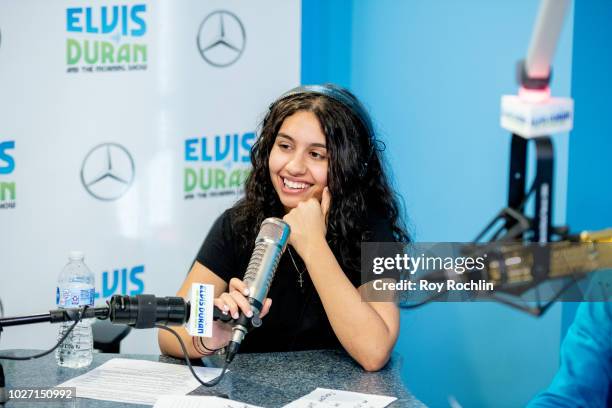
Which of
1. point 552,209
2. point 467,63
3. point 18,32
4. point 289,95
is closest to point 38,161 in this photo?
point 18,32

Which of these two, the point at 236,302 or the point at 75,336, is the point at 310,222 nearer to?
the point at 236,302

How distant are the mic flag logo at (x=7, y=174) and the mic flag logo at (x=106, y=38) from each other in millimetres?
396

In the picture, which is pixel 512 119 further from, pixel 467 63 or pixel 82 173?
pixel 82 173

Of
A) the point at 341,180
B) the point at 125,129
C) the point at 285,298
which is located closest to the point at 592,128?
the point at 341,180

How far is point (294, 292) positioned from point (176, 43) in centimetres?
157

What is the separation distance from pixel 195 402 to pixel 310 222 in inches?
27.8

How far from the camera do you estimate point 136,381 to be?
1.89 metres

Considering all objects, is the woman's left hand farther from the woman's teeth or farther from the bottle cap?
the bottle cap

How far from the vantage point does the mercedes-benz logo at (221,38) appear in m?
3.64

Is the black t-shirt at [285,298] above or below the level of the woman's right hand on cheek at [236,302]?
below

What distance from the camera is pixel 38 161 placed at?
3312 mm

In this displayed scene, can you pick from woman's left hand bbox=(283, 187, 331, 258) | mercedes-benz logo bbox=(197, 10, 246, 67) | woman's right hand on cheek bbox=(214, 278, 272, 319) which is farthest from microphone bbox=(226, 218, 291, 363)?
mercedes-benz logo bbox=(197, 10, 246, 67)

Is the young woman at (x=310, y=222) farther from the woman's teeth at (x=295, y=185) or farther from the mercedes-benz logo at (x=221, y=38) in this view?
the mercedes-benz logo at (x=221, y=38)

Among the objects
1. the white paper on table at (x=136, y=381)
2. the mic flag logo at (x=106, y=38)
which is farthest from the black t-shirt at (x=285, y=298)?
the mic flag logo at (x=106, y=38)
